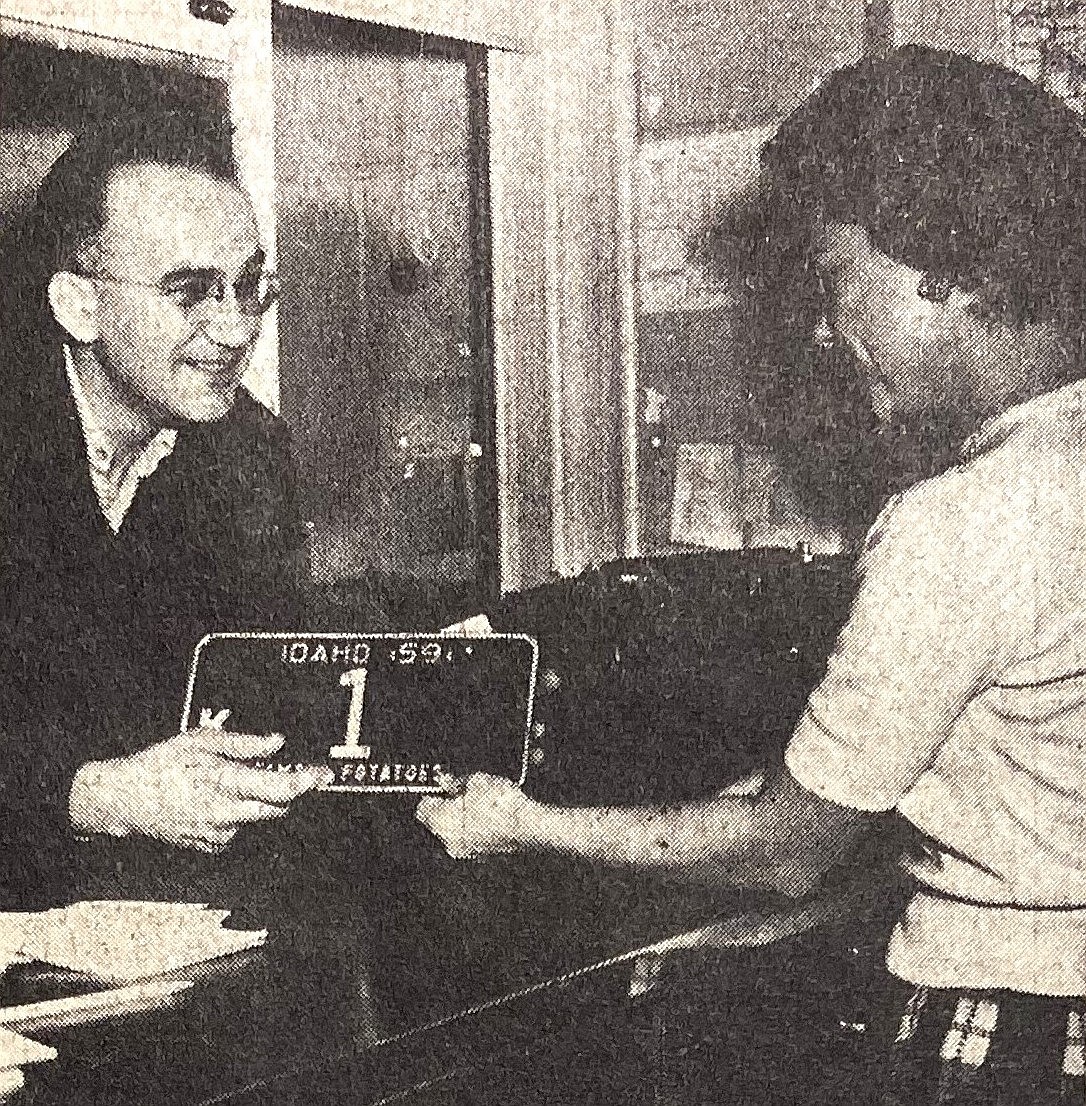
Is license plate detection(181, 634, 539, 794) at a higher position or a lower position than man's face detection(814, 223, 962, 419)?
lower

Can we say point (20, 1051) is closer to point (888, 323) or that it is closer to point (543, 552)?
point (543, 552)

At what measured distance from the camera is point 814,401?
1.44 meters

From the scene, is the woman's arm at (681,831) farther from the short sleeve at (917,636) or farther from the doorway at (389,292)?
the doorway at (389,292)

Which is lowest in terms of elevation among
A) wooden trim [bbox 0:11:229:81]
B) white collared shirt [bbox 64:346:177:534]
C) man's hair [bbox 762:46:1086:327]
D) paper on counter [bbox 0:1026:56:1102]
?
paper on counter [bbox 0:1026:56:1102]

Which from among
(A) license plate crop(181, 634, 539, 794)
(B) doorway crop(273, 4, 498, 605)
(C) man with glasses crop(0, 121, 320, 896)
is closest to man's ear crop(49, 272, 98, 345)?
(C) man with glasses crop(0, 121, 320, 896)

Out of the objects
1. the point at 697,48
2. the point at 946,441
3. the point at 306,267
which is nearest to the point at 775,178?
the point at 697,48

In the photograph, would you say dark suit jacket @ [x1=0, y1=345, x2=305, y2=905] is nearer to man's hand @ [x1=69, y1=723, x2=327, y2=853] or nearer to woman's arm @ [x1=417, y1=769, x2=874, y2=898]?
man's hand @ [x1=69, y1=723, x2=327, y2=853]

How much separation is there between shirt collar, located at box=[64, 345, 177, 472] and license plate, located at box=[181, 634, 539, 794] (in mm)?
247

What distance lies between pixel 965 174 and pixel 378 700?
2.69 feet

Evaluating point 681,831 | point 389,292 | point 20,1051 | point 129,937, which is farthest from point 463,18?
point 20,1051

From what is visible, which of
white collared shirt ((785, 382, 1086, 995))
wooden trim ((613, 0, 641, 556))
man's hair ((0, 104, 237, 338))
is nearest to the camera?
white collared shirt ((785, 382, 1086, 995))

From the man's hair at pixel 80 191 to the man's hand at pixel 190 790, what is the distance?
511mm

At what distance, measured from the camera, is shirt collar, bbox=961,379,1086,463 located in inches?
54.1

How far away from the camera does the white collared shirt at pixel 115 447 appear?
5.33 ft
